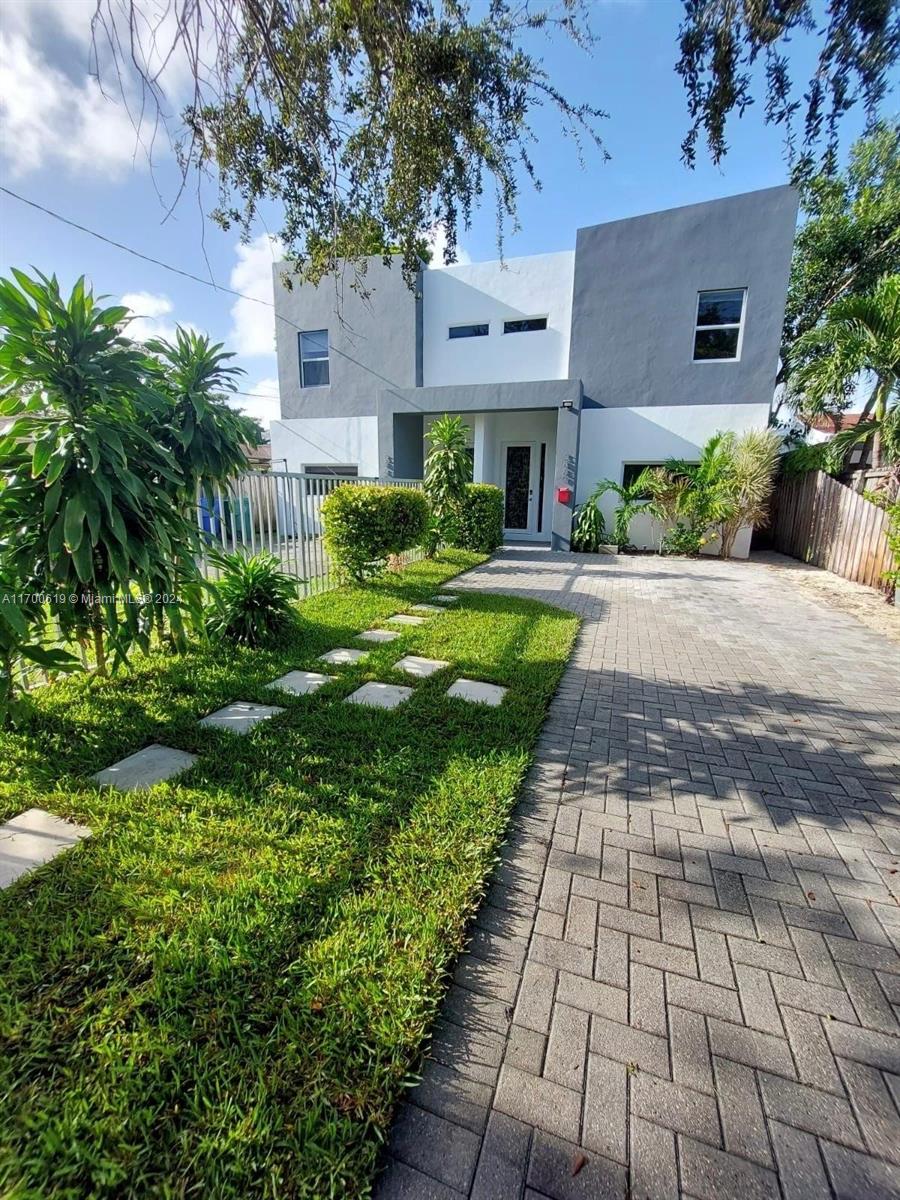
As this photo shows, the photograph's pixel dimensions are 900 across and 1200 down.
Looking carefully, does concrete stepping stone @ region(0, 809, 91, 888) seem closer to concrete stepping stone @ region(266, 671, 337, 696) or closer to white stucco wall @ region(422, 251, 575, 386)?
concrete stepping stone @ region(266, 671, 337, 696)

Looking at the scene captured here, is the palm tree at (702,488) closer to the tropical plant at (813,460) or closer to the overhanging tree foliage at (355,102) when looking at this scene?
the tropical plant at (813,460)

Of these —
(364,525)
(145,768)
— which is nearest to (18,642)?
(145,768)

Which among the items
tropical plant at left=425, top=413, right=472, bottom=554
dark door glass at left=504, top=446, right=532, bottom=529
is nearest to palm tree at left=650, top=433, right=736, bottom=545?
dark door glass at left=504, top=446, right=532, bottom=529

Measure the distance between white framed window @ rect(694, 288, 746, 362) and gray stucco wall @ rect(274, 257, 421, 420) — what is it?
22.4 ft

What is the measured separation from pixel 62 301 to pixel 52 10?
1.21m

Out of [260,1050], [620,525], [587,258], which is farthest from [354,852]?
[587,258]

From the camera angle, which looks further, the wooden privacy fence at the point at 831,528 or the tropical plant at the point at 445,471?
the tropical plant at the point at 445,471

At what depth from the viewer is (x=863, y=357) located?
27.1 feet

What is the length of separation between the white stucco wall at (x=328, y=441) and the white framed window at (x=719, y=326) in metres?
8.05

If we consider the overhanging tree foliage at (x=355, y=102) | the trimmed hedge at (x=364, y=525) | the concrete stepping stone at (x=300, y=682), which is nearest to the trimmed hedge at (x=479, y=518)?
the trimmed hedge at (x=364, y=525)

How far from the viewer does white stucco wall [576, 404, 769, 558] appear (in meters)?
11.0

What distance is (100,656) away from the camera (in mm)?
3691

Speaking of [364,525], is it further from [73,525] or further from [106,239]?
[106,239]

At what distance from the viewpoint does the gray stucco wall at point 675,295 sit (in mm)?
10398
